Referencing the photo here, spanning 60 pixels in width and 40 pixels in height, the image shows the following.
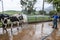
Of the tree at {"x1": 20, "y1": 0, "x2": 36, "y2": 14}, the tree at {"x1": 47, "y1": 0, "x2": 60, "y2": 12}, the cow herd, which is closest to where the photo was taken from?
the cow herd

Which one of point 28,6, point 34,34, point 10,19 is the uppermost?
point 28,6

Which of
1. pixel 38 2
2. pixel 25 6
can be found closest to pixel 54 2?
pixel 38 2

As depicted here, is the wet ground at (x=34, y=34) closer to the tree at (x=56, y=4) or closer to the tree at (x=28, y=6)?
the tree at (x=28, y=6)

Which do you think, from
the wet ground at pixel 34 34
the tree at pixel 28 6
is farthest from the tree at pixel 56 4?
the wet ground at pixel 34 34

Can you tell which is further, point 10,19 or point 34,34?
point 10,19

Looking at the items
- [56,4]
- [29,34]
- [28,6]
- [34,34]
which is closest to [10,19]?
[29,34]

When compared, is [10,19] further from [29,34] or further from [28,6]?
[28,6]

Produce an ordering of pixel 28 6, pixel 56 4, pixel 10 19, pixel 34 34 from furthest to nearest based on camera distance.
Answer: pixel 56 4, pixel 28 6, pixel 10 19, pixel 34 34

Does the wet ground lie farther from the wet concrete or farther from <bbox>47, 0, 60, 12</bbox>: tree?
<bbox>47, 0, 60, 12</bbox>: tree

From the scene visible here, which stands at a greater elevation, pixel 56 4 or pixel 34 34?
pixel 56 4

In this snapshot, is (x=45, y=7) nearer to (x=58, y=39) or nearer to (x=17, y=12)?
(x=17, y=12)

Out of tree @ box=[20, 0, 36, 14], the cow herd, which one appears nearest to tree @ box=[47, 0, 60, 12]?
tree @ box=[20, 0, 36, 14]

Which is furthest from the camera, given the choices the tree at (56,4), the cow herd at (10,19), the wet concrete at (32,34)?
the tree at (56,4)

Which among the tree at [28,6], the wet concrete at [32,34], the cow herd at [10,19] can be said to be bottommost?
the wet concrete at [32,34]
